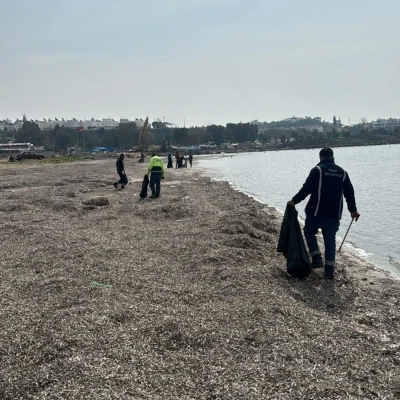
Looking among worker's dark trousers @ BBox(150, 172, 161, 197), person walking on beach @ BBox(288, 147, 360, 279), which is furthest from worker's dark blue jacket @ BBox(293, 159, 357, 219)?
worker's dark trousers @ BBox(150, 172, 161, 197)

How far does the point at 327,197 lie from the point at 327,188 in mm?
155

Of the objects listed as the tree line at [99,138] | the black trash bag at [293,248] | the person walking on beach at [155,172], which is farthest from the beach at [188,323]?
the tree line at [99,138]

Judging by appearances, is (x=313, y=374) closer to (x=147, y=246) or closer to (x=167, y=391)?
(x=167, y=391)

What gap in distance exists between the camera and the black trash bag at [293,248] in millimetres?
7844

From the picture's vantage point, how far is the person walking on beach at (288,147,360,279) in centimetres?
792

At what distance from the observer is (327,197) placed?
7945 mm

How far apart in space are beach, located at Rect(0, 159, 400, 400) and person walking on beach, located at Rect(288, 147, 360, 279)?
640 millimetres

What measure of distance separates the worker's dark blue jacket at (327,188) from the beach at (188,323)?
119 centimetres

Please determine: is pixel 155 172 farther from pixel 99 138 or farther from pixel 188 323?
pixel 99 138

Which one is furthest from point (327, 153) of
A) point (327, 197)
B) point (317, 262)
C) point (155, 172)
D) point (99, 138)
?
point (99, 138)

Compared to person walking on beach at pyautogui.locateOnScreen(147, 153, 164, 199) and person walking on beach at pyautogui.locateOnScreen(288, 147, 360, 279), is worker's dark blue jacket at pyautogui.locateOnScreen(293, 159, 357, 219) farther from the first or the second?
person walking on beach at pyautogui.locateOnScreen(147, 153, 164, 199)

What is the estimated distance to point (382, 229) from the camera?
16.5 metres

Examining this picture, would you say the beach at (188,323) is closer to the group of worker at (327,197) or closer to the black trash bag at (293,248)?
the black trash bag at (293,248)

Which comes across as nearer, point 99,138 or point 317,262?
point 317,262
